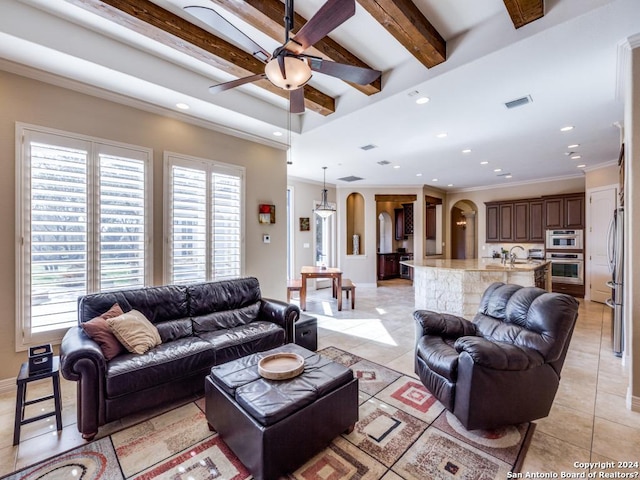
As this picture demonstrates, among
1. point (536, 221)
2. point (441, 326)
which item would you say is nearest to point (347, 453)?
point (441, 326)

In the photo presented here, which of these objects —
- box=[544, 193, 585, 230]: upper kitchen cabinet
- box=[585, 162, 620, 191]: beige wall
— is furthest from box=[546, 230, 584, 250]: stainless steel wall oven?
box=[585, 162, 620, 191]: beige wall

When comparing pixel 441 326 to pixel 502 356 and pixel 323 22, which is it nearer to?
pixel 502 356

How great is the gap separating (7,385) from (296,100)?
3712mm

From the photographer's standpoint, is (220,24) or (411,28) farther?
(411,28)

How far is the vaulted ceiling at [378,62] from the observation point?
2227 millimetres

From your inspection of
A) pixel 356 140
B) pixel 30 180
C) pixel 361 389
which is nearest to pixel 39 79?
pixel 30 180

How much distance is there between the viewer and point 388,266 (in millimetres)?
9695

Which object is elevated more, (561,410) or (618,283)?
(618,283)

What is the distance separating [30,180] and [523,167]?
8110 millimetres

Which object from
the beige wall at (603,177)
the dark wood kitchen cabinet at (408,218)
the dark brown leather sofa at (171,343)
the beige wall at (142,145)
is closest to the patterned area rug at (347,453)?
the dark brown leather sofa at (171,343)

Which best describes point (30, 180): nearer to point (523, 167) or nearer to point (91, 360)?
point (91, 360)

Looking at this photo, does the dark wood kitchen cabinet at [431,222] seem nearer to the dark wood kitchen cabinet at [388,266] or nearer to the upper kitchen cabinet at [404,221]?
the upper kitchen cabinet at [404,221]

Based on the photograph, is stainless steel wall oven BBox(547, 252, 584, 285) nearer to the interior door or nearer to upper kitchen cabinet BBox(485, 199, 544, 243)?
the interior door

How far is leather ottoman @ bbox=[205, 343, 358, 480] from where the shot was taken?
1.62 metres
